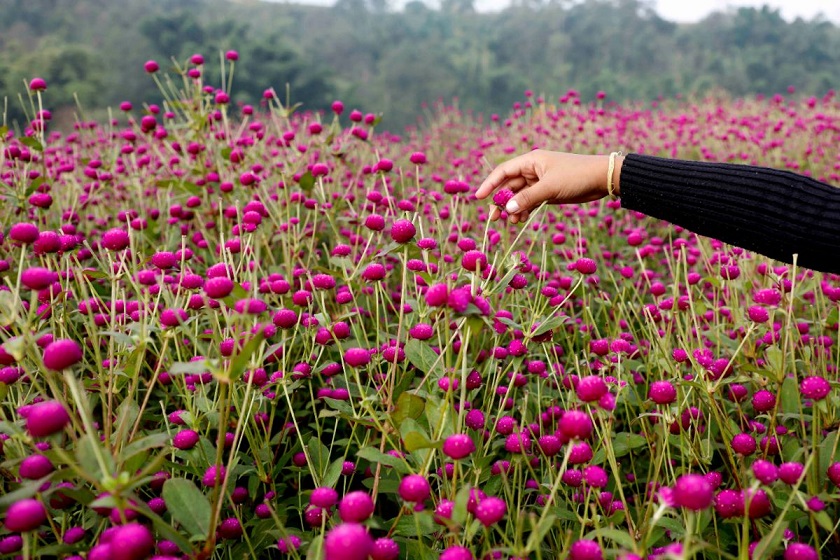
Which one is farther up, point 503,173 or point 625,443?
point 503,173

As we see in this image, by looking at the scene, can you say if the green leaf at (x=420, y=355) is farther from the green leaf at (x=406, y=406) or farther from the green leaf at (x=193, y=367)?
the green leaf at (x=193, y=367)

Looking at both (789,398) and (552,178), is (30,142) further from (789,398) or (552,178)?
(789,398)

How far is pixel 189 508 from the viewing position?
923 millimetres

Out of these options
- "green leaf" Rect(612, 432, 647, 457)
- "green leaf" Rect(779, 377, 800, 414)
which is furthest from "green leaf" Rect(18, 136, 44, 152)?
"green leaf" Rect(779, 377, 800, 414)

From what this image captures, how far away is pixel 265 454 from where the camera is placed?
4.54 ft

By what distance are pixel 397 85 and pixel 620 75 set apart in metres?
8.24

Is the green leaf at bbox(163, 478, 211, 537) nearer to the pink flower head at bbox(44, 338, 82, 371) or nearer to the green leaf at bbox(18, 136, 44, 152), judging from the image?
the pink flower head at bbox(44, 338, 82, 371)

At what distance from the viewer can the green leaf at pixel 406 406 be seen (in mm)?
1069

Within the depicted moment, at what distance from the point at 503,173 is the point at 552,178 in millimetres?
162

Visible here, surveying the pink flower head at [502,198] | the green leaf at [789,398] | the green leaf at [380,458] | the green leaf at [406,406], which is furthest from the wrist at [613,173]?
the green leaf at [380,458]

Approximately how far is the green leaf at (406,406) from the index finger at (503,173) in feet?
2.35

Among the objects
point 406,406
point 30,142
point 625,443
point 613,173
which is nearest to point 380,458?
point 406,406

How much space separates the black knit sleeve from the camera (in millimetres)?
1383

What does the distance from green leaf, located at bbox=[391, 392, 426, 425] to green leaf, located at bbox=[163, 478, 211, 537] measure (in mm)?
338
